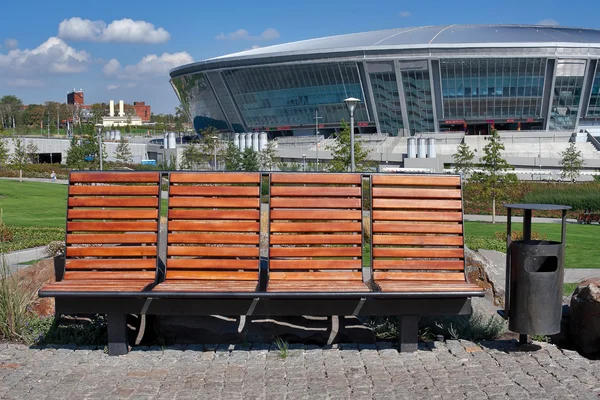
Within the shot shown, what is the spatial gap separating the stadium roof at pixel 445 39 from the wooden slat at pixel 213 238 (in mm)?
→ 63598

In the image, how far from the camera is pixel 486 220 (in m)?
31.7

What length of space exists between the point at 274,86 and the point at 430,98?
17.3 m

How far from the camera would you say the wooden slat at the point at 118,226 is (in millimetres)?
6211

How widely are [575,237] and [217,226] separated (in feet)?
62.3

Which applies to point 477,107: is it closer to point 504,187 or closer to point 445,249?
point 504,187

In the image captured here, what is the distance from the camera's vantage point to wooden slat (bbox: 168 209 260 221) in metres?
6.21

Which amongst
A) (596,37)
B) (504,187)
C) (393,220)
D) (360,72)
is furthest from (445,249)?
(596,37)

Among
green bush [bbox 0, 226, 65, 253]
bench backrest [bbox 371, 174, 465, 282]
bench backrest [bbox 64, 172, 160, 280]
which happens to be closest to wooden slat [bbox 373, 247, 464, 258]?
bench backrest [bbox 371, 174, 465, 282]

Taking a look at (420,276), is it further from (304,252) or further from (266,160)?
(266,160)

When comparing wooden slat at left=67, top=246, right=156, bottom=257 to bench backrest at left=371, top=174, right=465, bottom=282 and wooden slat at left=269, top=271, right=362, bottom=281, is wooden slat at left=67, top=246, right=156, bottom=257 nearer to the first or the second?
wooden slat at left=269, top=271, right=362, bottom=281

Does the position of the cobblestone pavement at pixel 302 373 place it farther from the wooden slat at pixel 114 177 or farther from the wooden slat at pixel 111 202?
the wooden slat at pixel 114 177

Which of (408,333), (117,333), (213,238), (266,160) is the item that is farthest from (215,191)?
(266,160)

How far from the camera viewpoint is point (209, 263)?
20.1ft

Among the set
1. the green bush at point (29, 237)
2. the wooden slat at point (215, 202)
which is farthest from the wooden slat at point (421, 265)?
the green bush at point (29, 237)
